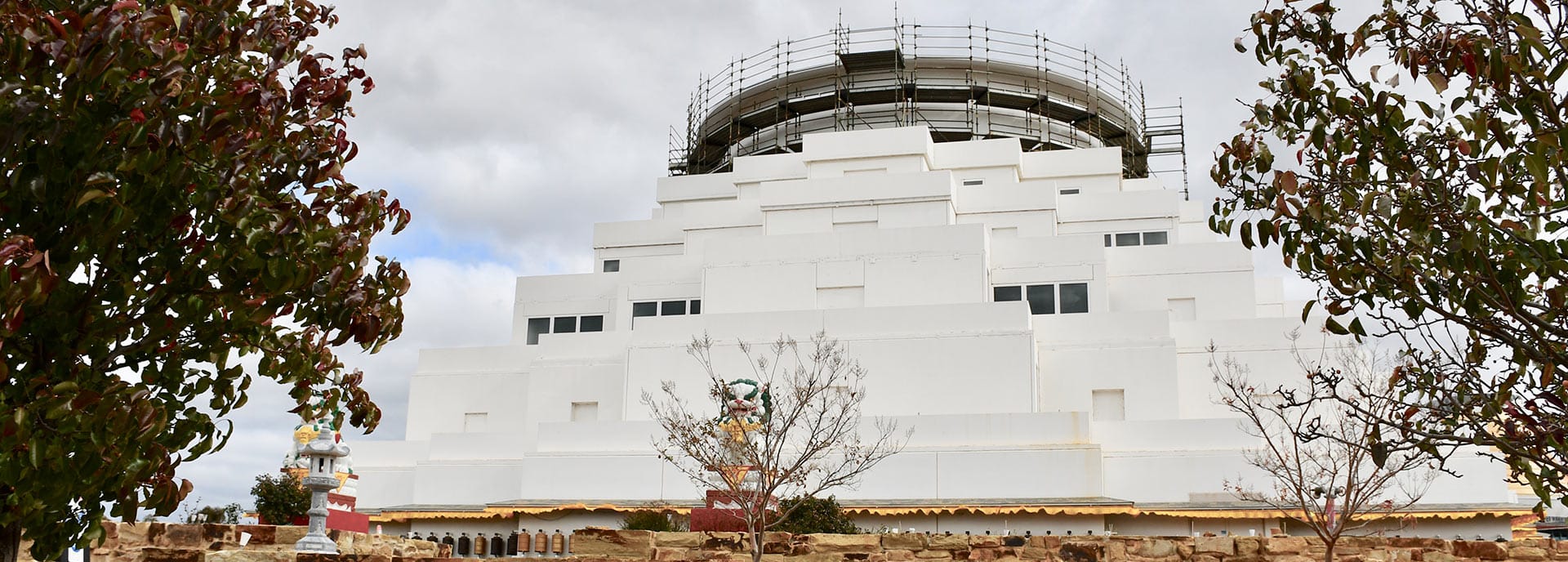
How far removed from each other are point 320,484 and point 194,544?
179 cm

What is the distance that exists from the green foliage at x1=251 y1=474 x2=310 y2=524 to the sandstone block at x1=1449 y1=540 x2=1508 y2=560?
69.0ft

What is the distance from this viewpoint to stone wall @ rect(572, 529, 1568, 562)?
48.5ft

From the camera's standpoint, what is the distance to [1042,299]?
114 ft

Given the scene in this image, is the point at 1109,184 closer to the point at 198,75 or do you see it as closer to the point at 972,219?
the point at 972,219

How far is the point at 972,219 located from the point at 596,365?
42.3ft

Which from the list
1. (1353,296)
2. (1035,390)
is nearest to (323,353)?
(1353,296)

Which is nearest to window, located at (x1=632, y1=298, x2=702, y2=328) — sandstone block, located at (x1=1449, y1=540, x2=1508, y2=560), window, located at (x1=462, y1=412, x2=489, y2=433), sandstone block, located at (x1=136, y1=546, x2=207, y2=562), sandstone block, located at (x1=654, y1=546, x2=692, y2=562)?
window, located at (x1=462, y1=412, x2=489, y2=433)

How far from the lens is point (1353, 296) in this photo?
222 inches

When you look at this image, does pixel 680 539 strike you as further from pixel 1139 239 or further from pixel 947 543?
pixel 1139 239

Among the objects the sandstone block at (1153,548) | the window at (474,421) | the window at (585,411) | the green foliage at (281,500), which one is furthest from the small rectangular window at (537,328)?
the sandstone block at (1153,548)

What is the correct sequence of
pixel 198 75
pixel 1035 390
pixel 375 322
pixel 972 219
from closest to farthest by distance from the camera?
pixel 198 75 < pixel 375 322 < pixel 1035 390 < pixel 972 219

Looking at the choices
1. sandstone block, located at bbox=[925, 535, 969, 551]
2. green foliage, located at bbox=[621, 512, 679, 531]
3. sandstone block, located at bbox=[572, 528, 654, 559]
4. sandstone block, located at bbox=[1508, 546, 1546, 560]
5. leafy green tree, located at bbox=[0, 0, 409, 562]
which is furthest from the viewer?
green foliage, located at bbox=[621, 512, 679, 531]

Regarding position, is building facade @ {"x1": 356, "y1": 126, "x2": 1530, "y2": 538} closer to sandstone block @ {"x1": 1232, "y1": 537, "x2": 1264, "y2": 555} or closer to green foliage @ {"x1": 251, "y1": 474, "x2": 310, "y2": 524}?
green foliage @ {"x1": 251, "y1": 474, "x2": 310, "y2": 524}

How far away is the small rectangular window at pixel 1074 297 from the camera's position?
3438 centimetres
